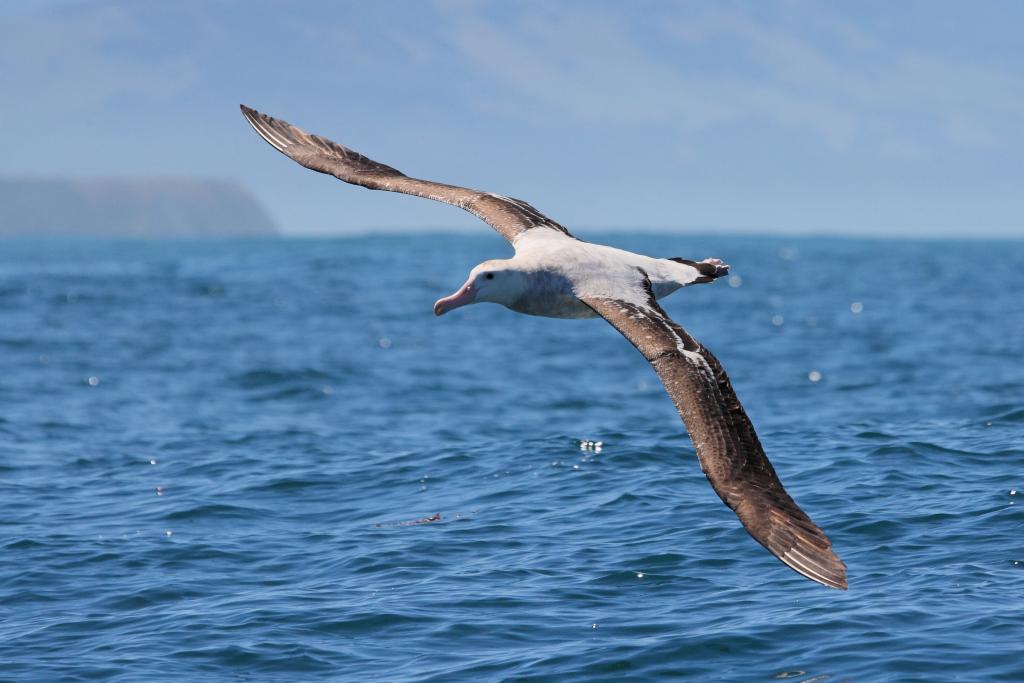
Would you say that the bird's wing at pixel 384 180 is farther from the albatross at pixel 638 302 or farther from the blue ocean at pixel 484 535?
the blue ocean at pixel 484 535

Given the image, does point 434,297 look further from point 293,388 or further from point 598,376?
point 293,388

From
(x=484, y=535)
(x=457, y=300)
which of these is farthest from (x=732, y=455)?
(x=484, y=535)

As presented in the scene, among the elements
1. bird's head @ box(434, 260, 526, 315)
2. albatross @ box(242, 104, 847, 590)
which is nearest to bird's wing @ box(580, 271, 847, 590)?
albatross @ box(242, 104, 847, 590)

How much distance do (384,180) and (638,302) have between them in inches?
157

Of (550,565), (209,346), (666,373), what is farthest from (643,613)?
(209,346)

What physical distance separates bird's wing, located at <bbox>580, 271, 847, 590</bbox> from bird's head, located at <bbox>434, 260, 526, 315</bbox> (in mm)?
1438

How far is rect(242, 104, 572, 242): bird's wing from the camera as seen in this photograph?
14.1m

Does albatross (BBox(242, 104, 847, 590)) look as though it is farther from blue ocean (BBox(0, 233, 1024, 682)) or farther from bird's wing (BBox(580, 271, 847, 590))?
blue ocean (BBox(0, 233, 1024, 682))

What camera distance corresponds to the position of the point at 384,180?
14.5 meters

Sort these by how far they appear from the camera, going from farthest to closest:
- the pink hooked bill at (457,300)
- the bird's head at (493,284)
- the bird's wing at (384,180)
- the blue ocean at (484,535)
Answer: the bird's wing at (384,180) < the bird's head at (493,284) < the pink hooked bill at (457,300) < the blue ocean at (484,535)

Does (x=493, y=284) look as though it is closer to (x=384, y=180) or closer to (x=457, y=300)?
(x=457, y=300)

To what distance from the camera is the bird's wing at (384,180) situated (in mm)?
14125

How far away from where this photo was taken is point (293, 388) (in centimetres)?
2852

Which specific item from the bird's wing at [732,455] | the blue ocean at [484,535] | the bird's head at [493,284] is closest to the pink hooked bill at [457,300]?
the bird's head at [493,284]
